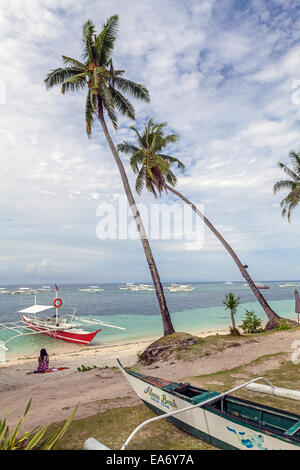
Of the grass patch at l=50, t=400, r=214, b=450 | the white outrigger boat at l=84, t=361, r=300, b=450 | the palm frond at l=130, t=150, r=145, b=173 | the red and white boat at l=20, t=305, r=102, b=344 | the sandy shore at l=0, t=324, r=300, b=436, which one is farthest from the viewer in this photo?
the red and white boat at l=20, t=305, r=102, b=344

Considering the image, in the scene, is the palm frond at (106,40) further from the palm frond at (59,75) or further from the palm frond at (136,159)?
the palm frond at (136,159)

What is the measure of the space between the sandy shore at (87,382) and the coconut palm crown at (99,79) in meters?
14.5

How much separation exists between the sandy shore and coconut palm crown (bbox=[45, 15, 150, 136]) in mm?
14549

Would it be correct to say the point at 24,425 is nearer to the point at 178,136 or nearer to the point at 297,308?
the point at 297,308

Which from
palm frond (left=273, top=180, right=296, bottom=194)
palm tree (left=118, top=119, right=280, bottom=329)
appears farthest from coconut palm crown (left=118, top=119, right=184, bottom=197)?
palm frond (left=273, top=180, right=296, bottom=194)

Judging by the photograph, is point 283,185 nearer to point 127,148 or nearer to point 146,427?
point 127,148

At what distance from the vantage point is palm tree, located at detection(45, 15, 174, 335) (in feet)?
52.0

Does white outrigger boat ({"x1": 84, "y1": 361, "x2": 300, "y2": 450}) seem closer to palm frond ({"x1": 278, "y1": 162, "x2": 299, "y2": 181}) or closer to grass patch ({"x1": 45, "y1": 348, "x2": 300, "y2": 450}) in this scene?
grass patch ({"x1": 45, "y1": 348, "x2": 300, "y2": 450})

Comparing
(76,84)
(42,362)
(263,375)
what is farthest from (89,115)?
(263,375)

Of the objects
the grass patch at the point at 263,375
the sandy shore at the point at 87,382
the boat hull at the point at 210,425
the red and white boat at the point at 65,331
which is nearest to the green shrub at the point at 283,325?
the sandy shore at the point at 87,382

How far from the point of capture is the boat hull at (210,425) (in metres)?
3.75

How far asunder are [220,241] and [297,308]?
7.17 m
